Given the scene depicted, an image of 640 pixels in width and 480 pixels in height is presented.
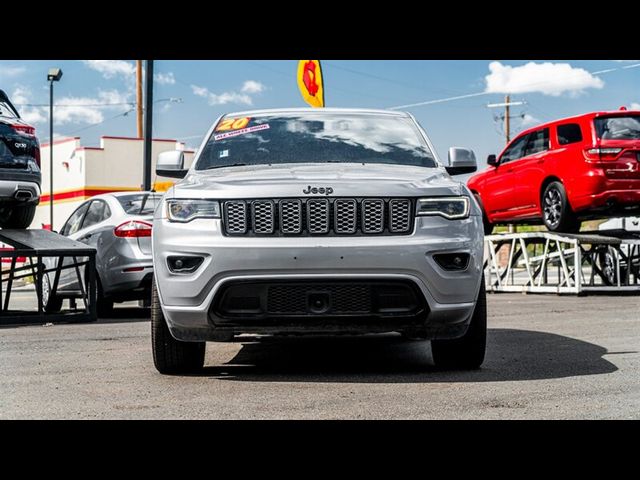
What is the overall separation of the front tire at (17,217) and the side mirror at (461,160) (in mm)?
5962

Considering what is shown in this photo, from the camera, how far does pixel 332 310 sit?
5.71 meters

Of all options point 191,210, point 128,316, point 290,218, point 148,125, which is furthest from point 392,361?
point 148,125

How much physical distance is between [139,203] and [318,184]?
18.9 ft

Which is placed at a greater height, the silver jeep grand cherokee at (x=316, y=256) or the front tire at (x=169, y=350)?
the silver jeep grand cherokee at (x=316, y=256)

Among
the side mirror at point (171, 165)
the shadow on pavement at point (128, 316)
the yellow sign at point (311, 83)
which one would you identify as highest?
the yellow sign at point (311, 83)

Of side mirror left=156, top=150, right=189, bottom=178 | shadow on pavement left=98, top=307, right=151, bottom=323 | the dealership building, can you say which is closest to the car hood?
side mirror left=156, top=150, right=189, bottom=178

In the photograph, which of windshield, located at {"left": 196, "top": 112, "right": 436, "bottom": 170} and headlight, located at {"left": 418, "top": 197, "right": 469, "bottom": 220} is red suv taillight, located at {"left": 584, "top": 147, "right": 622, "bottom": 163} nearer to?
windshield, located at {"left": 196, "top": 112, "right": 436, "bottom": 170}

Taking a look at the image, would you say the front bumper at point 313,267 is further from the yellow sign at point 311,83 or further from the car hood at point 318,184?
the yellow sign at point 311,83

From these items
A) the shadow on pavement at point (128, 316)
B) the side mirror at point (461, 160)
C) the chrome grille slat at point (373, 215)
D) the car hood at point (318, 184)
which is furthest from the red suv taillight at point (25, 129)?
the chrome grille slat at point (373, 215)

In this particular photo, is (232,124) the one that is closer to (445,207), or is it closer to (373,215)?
(373,215)

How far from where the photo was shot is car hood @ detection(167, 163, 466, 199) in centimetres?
579

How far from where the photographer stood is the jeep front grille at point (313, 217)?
575 cm
